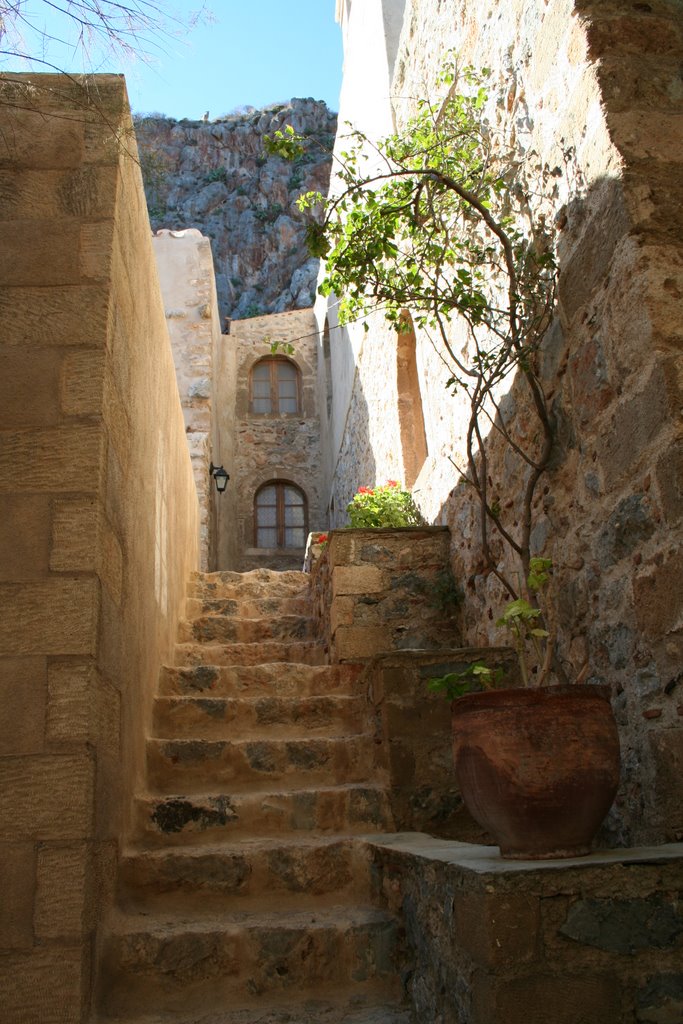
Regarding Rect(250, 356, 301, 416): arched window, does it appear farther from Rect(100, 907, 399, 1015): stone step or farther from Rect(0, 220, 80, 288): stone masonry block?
Rect(100, 907, 399, 1015): stone step

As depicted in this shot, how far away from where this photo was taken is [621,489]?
252cm

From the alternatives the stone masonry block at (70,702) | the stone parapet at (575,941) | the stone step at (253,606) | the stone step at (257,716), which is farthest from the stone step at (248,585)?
the stone parapet at (575,941)

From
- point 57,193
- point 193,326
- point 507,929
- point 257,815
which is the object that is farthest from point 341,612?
point 193,326

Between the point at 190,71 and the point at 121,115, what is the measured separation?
2.04ft

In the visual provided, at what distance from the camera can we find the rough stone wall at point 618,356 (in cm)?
229

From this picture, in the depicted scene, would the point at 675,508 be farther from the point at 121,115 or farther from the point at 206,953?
the point at 121,115

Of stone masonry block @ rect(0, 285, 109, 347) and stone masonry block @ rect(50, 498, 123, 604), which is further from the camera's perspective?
stone masonry block @ rect(0, 285, 109, 347)

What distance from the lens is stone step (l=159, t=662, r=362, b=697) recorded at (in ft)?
12.9

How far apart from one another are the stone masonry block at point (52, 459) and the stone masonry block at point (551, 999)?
5.11 feet

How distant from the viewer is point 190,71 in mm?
2223

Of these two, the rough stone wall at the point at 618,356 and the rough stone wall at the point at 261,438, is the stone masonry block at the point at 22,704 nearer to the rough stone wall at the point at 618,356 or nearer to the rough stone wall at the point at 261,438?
the rough stone wall at the point at 618,356

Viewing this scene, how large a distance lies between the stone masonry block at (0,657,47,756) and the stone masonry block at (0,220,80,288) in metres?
1.13

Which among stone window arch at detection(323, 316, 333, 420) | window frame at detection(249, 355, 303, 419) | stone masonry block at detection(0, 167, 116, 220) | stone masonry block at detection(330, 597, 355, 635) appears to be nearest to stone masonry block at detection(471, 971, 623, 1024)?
stone masonry block at detection(0, 167, 116, 220)

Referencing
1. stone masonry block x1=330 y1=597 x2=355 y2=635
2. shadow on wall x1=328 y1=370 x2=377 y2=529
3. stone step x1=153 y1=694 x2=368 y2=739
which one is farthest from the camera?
shadow on wall x1=328 y1=370 x2=377 y2=529
